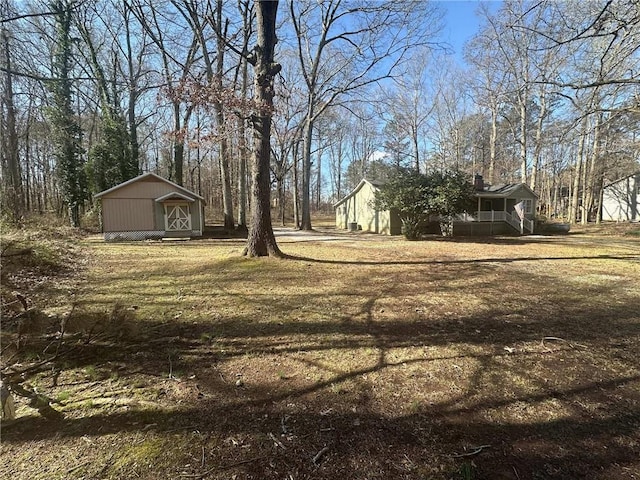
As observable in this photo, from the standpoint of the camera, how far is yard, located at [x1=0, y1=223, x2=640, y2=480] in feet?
6.12

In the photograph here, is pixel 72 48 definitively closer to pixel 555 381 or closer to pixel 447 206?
pixel 447 206

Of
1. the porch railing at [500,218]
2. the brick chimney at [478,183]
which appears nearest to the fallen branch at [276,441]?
the porch railing at [500,218]

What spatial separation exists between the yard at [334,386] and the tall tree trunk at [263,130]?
8.73ft

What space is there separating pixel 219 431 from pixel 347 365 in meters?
1.28

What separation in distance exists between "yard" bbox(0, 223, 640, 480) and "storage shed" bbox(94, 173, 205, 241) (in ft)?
39.1

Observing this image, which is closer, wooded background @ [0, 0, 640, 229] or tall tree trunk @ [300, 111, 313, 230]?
wooded background @ [0, 0, 640, 229]

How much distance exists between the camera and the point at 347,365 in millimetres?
3000

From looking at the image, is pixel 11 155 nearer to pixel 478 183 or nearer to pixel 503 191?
pixel 478 183

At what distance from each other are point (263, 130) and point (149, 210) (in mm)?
11898

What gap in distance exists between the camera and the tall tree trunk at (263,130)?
7340 millimetres

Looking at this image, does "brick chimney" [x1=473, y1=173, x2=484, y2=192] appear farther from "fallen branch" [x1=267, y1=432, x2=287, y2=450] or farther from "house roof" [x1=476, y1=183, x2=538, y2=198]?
"fallen branch" [x1=267, y1=432, x2=287, y2=450]

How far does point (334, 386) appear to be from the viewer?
2652mm

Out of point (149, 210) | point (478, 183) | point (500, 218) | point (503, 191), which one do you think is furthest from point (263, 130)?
point (500, 218)

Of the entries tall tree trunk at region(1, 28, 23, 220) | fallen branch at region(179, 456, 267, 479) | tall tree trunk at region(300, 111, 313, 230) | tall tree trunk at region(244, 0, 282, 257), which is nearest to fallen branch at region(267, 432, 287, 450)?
fallen branch at region(179, 456, 267, 479)
